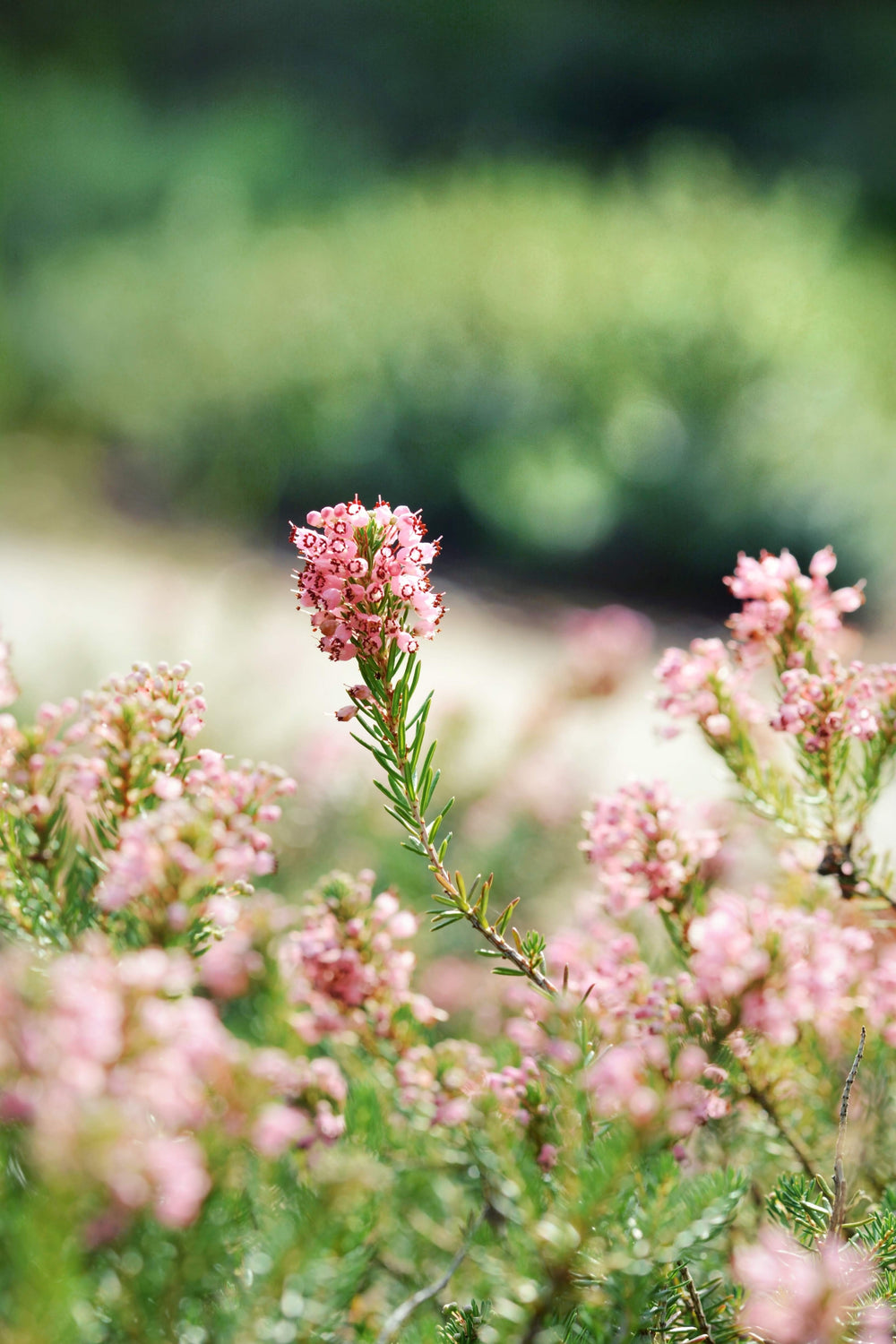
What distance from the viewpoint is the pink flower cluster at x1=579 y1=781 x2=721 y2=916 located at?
824 millimetres

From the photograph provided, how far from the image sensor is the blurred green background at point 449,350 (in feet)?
19.1

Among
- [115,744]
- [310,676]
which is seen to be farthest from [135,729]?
[310,676]

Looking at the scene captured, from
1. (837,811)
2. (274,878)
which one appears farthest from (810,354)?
(837,811)

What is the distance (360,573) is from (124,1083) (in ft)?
1.06

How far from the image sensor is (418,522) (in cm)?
71

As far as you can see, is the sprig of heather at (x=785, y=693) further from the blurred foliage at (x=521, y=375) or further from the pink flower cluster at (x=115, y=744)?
the blurred foliage at (x=521, y=375)

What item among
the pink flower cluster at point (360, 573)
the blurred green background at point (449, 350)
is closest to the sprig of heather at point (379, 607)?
the pink flower cluster at point (360, 573)

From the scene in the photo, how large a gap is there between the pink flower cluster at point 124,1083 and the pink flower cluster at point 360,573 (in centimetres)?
24

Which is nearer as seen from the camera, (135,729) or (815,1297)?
(815,1297)

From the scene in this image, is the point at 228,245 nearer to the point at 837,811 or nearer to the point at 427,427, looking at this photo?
the point at 427,427

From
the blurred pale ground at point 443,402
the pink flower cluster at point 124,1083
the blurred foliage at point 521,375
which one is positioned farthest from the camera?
the blurred foliage at point 521,375

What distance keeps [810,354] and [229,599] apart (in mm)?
3922

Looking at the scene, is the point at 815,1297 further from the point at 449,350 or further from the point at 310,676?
the point at 449,350

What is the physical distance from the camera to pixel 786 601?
34.3 inches
